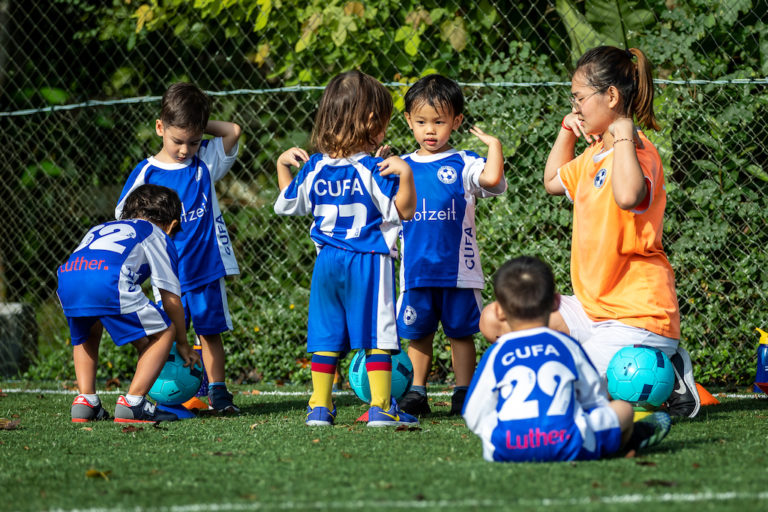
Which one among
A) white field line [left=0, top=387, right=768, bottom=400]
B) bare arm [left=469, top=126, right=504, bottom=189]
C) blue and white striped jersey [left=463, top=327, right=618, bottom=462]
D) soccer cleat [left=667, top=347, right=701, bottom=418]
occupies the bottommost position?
white field line [left=0, top=387, right=768, bottom=400]

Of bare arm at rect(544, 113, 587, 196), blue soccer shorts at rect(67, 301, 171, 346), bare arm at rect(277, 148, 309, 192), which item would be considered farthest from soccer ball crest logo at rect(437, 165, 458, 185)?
blue soccer shorts at rect(67, 301, 171, 346)

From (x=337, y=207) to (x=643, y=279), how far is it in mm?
1453

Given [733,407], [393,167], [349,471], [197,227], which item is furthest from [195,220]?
[733,407]

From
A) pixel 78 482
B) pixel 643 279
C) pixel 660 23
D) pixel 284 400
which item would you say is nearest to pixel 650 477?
pixel 643 279

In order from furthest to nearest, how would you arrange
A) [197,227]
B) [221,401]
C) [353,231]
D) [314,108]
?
[314,108] < [197,227] < [221,401] < [353,231]

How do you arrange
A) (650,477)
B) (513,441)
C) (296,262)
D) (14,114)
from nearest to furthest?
1. (650,477)
2. (513,441)
3. (296,262)
4. (14,114)

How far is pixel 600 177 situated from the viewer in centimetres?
429

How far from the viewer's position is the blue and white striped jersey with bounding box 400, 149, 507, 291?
15.8 feet

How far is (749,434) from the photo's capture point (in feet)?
12.6

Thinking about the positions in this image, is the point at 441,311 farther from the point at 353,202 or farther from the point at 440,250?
the point at 353,202

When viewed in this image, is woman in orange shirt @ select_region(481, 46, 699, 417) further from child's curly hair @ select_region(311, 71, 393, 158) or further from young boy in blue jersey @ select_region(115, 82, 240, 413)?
young boy in blue jersey @ select_region(115, 82, 240, 413)

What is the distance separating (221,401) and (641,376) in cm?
234

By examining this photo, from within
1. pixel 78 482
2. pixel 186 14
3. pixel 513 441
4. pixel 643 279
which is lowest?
pixel 78 482

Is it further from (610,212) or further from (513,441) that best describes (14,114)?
(513,441)
